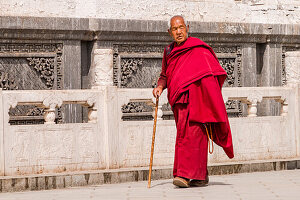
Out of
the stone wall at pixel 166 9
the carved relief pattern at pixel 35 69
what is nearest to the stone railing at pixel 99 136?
the carved relief pattern at pixel 35 69

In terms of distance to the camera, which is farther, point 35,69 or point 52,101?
point 35,69

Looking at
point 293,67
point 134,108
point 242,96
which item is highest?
point 293,67

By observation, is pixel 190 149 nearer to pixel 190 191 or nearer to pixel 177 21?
pixel 190 191

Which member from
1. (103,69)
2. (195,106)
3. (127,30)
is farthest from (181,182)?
(127,30)

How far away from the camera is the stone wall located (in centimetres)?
1027

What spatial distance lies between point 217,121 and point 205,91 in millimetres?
301

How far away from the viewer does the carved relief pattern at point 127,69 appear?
1081 cm

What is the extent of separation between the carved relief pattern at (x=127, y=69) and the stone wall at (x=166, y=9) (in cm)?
61

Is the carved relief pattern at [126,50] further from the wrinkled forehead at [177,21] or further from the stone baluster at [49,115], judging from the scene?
the wrinkled forehead at [177,21]

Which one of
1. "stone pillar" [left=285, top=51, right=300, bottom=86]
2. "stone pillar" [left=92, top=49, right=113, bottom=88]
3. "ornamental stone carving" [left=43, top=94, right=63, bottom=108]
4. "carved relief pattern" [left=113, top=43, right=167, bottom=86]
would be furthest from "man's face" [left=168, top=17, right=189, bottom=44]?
"carved relief pattern" [left=113, top=43, right=167, bottom=86]

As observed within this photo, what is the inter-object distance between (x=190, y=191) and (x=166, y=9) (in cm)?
475

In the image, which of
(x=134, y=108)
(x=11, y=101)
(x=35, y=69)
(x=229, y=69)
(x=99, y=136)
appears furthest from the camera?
(x=229, y=69)

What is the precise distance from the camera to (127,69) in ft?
35.6

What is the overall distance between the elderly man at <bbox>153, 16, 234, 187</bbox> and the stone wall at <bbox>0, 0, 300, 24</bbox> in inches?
130
